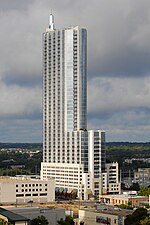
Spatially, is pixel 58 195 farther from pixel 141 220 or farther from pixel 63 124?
pixel 141 220

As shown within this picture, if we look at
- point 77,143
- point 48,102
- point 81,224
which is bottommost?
point 81,224

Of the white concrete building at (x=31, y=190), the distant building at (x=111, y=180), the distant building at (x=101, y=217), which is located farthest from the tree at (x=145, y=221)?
the distant building at (x=111, y=180)

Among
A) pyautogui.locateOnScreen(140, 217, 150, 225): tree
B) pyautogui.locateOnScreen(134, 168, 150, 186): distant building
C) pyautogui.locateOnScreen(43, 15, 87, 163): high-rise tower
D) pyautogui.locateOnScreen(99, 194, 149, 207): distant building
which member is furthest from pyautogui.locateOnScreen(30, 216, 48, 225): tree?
pyautogui.locateOnScreen(134, 168, 150, 186): distant building

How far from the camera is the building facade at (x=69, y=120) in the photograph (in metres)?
109

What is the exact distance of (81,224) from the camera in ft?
228

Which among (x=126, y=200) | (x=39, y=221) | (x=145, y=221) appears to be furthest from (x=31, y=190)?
(x=145, y=221)

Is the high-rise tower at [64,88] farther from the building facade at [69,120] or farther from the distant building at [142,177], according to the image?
the distant building at [142,177]

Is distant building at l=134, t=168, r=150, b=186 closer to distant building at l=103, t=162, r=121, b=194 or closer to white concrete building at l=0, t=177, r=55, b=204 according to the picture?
distant building at l=103, t=162, r=121, b=194

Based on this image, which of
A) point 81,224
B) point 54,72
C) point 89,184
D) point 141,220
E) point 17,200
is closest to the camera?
point 141,220

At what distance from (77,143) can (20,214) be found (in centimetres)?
4481

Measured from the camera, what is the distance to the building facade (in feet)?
358

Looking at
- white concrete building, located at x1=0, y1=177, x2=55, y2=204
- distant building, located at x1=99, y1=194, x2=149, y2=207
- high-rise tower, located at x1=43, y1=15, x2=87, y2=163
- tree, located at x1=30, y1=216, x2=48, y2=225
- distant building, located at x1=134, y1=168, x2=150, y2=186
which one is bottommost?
tree, located at x1=30, y1=216, x2=48, y2=225

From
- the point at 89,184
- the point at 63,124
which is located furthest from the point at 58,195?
the point at 63,124

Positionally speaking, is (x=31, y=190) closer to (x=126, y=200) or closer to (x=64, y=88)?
(x=126, y=200)
